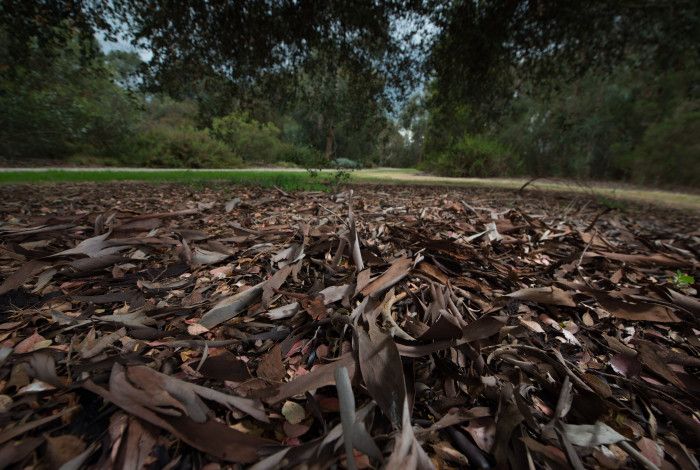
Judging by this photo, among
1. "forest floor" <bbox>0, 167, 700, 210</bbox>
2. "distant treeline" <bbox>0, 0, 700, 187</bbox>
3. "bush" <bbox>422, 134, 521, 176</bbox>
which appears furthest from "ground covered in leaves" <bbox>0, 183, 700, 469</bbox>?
"bush" <bbox>422, 134, 521, 176</bbox>

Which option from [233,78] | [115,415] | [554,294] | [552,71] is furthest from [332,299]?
[552,71]

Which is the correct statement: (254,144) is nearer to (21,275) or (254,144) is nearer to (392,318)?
(21,275)

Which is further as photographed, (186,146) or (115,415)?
(186,146)

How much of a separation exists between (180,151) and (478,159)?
1334cm

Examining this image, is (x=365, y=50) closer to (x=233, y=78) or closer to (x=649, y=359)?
(x=233, y=78)

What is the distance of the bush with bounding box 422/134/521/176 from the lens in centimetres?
1284

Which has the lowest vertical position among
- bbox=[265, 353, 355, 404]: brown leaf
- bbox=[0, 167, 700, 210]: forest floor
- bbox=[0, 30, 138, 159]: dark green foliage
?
bbox=[0, 167, 700, 210]: forest floor

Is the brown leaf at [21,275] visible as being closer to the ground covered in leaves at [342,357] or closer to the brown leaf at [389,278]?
the ground covered in leaves at [342,357]

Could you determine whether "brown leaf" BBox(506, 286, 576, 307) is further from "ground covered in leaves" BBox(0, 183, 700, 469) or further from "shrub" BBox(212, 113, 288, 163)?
"shrub" BBox(212, 113, 288, 163)

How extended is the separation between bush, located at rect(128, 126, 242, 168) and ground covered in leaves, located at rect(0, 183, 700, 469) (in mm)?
13770

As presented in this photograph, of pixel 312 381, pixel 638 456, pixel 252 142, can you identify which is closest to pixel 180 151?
pixel 252 142

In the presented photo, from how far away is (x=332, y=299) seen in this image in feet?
3.19

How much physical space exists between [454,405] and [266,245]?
111 centimetres

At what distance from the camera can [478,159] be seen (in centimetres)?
1284
